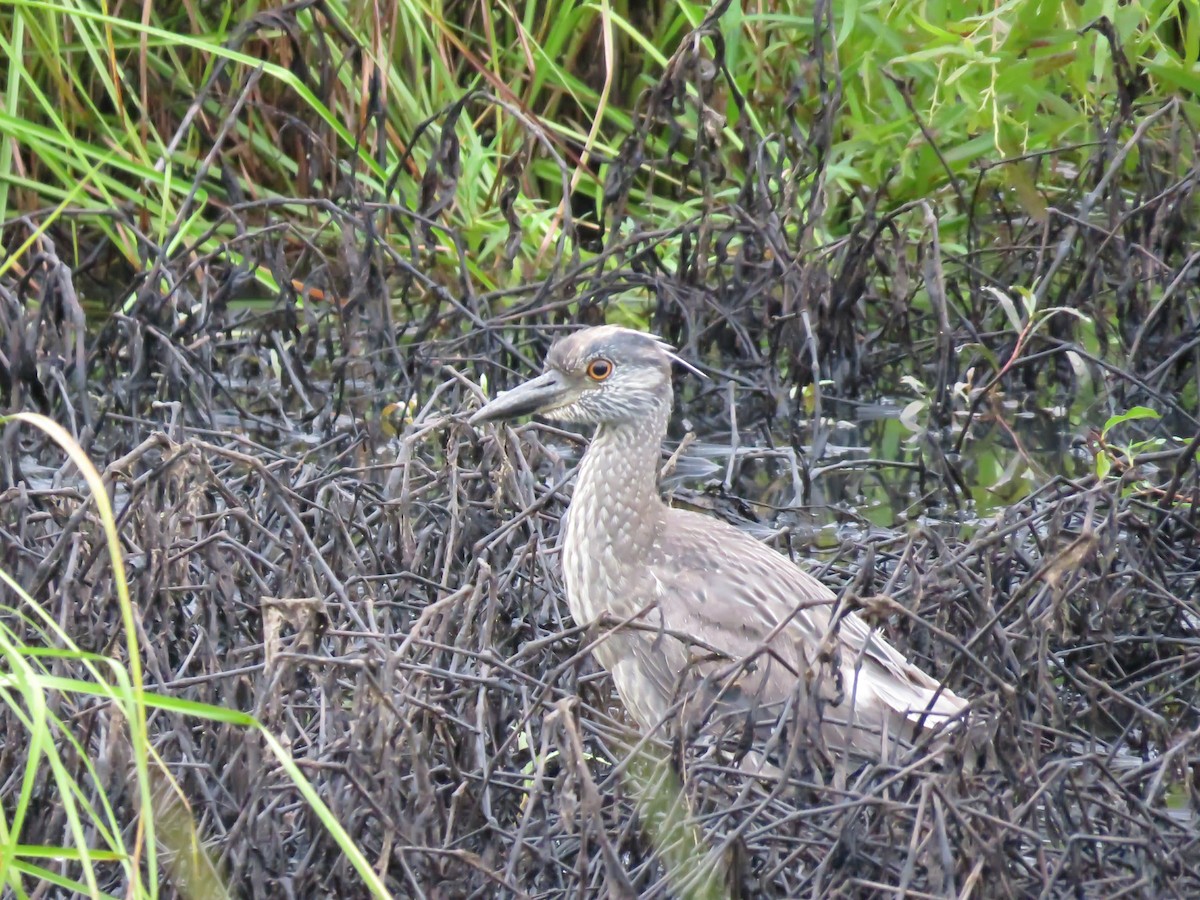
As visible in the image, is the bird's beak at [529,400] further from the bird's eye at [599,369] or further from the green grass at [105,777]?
the green grass at [105,777]

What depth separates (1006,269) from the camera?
20.4 feet

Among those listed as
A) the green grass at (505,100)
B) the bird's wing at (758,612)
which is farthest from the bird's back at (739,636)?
the green grass at (505,100)

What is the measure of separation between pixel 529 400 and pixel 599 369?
0.53ft

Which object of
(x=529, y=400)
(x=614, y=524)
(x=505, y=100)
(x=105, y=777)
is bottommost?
(x=505, y=100)

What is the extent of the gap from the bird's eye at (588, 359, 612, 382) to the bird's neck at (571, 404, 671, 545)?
110 millimetres

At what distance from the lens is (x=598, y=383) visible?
4035 mm

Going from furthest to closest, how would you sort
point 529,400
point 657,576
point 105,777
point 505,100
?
point 505,100, point 529,400, point 657,576, point 105,777

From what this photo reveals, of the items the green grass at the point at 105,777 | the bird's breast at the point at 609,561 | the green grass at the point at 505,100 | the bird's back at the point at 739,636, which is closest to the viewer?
the green grass at the point at 105,777

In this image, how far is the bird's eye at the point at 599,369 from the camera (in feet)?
13.2

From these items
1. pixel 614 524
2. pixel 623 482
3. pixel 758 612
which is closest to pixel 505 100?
pixel 623 482

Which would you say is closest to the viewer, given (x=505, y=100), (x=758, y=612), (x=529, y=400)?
(x=758, y=612)

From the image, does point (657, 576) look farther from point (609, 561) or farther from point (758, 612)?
point (758, 612)

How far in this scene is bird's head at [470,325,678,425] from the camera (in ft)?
13.2

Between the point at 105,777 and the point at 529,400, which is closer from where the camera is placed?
the point at 105,777
